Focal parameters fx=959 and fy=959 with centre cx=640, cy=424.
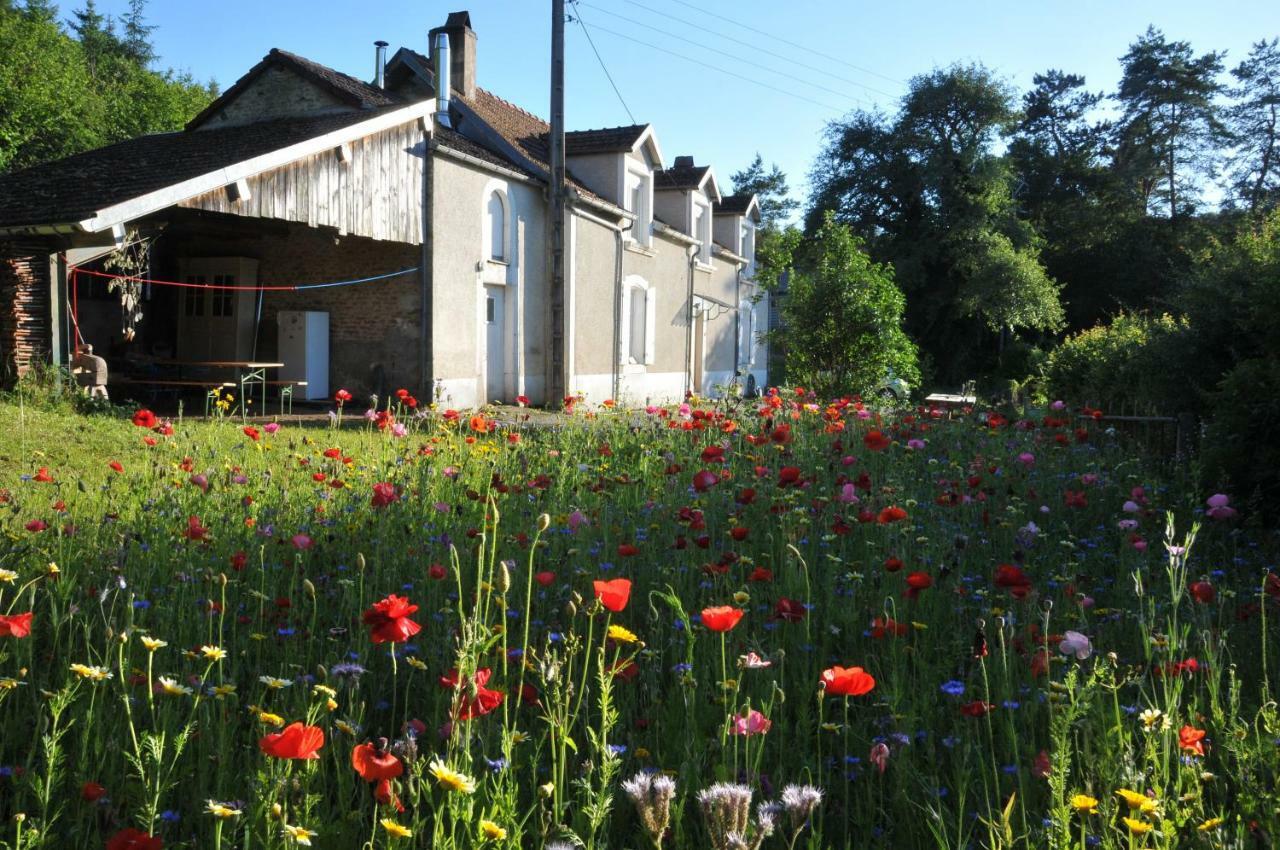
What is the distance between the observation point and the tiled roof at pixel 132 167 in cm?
1138

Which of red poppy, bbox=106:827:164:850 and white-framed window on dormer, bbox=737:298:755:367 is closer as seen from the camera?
red poppy, bbox=106:827:164:850

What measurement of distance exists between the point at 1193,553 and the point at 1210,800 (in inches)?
121

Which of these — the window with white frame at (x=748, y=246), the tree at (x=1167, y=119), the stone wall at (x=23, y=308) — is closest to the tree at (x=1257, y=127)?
the tree at (x=1167, y=119)

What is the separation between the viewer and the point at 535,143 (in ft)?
67.3

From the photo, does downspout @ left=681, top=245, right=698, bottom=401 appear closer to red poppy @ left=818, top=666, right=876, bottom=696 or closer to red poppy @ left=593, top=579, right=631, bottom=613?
red poppy @ left=593, top=579, right=631, bottom=613

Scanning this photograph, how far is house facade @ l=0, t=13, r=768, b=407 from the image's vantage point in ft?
39.0

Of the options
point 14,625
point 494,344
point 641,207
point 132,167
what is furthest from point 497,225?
point 14,625

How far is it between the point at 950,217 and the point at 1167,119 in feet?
38.7

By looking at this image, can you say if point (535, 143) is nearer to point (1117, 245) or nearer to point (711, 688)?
point (711, 688)

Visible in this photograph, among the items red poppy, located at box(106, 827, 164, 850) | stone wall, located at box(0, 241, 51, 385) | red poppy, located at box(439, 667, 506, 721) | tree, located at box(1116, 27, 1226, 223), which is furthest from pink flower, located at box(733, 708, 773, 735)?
tree, located at box(1116, 27, 1226, 223)

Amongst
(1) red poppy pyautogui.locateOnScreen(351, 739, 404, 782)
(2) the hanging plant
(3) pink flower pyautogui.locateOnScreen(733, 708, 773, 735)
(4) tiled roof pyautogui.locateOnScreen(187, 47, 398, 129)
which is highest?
(4) tiled roof pyautogui.locateOnScreen(187, 47, 398, 129)

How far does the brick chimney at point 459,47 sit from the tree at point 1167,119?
1116 inches

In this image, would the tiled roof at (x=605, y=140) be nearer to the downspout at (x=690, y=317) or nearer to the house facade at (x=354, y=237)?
the house facade at (x=354, y=237)

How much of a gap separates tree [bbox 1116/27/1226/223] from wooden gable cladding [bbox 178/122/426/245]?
31.7 metres
